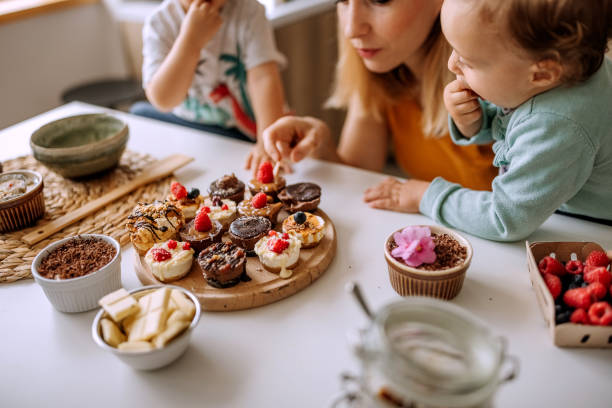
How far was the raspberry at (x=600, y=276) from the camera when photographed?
795 millimetres

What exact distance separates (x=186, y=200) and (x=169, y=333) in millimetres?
450

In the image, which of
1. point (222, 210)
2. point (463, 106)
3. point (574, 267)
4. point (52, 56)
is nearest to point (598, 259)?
point (574, 267)

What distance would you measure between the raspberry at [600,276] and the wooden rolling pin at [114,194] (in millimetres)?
1047

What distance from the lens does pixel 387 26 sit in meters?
1.25

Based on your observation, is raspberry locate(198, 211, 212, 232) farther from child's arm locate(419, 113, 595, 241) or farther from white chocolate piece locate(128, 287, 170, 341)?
child's arm locate(419, 113, 595, 241)

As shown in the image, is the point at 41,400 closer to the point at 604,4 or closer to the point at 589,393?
the point at 589,393

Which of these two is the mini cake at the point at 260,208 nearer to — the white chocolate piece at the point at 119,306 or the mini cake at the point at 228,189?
the mini cake at the point at 228,189

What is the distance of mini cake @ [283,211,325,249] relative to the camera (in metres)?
1.01

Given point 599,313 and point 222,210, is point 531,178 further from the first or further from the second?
point 222,210

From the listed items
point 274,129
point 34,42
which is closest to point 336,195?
point 274,129

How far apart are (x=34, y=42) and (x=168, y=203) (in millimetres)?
2478

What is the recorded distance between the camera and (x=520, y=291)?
0.91 m

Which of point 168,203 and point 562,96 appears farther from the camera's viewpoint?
point 168,203

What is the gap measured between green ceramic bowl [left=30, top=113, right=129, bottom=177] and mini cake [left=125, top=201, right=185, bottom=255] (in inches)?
13.7
